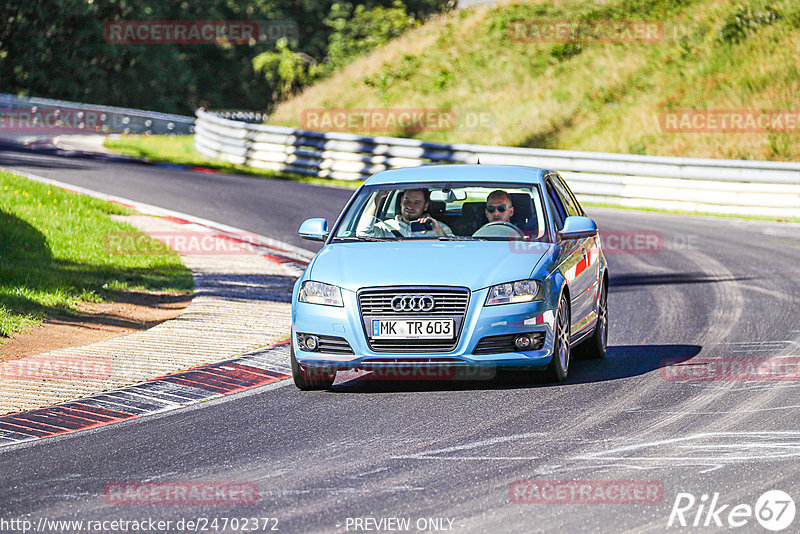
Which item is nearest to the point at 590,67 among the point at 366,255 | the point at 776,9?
the point at 776,9

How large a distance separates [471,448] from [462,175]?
361 cm

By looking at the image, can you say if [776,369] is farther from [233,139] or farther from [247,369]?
[233,139]

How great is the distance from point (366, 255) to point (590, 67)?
29565 millimetres

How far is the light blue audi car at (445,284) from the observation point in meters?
8.67

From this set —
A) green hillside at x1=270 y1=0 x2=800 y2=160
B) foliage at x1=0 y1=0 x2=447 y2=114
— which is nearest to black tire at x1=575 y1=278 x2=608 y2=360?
green hillside at x1=270 y1=0 x2=800 y2=160

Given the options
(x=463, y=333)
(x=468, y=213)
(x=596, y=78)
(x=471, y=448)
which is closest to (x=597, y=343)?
(x=468, y=213)

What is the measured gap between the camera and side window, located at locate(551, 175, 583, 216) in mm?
10766

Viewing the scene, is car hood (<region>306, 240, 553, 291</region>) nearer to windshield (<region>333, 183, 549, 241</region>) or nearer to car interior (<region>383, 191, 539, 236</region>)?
windshield (<region>333, 183, 549, 241</region>)

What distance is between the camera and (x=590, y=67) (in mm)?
37562

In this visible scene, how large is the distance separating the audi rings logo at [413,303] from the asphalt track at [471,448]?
656 millimetres

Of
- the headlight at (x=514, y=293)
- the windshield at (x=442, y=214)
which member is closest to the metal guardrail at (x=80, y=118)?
the windshield at (x=442, y=214)

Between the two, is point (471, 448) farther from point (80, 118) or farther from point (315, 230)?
point (80, 118)

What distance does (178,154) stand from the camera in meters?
35.7

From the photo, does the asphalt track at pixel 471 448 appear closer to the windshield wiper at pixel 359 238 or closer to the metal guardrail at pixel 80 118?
the windshield wiper at pixel 359 238
